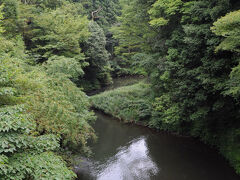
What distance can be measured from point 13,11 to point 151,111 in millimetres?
11864

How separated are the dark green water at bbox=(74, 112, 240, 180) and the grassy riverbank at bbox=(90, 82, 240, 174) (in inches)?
17.9

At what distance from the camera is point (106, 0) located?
34.5 m

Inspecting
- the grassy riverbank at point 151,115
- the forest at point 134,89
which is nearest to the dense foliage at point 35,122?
the forest at point 134,89

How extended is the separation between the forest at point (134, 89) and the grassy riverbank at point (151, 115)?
0.05 metres

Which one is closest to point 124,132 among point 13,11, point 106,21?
point 13,11

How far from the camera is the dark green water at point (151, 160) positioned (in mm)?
8164

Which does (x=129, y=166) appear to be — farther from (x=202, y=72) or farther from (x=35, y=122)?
(x=202, y=72)

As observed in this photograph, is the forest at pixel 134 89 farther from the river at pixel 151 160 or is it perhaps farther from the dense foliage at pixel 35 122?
the river at pixel 151 160

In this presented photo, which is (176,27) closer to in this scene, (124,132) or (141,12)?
(141,12)

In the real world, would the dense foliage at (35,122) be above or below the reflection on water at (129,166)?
above

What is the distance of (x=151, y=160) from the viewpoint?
30.8 ft

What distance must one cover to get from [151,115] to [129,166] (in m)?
4.79

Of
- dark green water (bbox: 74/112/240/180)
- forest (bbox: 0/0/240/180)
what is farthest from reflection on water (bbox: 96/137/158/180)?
forest (bbox: 0/0/240/180)

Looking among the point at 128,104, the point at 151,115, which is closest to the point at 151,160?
the point at 151,115
